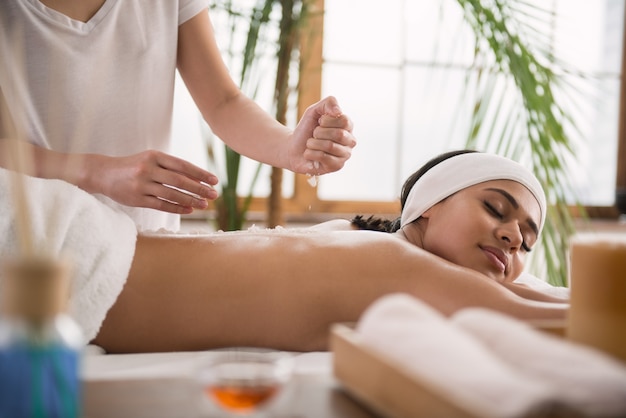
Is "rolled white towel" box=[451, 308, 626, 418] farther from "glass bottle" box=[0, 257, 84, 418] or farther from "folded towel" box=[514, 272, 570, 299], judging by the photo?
"folded towel" box=[514, 272, 570, 299]

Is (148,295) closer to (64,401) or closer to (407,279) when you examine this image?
(407,279)

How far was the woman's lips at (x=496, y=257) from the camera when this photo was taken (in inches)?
66.1

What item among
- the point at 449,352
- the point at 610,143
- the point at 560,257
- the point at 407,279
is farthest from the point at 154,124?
the point at 610,143

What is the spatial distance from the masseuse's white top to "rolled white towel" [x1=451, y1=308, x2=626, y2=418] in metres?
1.10

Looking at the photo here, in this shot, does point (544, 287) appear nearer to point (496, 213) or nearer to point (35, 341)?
point (496, 213)

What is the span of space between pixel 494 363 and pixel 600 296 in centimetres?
26

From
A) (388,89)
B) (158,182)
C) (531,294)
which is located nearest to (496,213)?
(531,294)

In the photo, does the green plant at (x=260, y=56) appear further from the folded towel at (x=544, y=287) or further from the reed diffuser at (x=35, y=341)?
the reed diffuser at (x=35, y=341)

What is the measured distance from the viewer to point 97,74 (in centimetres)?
184

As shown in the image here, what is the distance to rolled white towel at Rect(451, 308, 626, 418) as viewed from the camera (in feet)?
2.24

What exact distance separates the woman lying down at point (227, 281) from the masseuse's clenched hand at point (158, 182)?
0.06m

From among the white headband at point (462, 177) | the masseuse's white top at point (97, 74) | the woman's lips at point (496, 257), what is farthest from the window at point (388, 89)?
the woman's lips at point (496, 257)

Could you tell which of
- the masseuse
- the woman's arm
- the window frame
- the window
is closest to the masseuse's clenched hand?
the masseuse

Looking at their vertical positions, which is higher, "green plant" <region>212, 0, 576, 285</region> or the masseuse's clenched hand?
"green plant" <region>212, 0, 576, 285</region>
